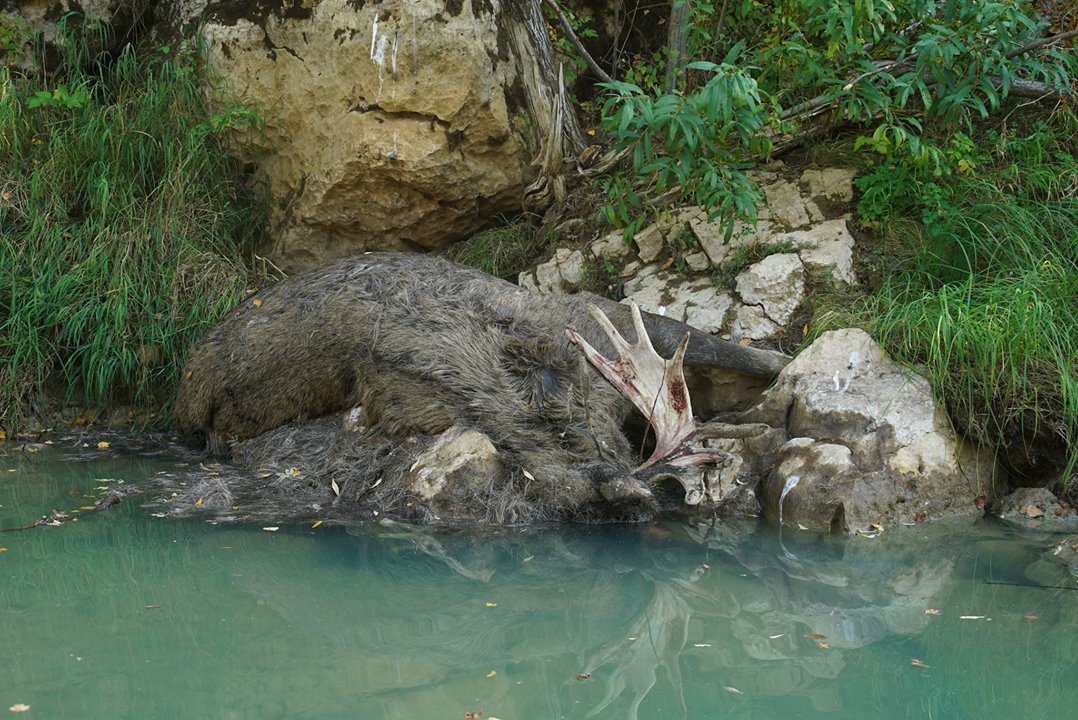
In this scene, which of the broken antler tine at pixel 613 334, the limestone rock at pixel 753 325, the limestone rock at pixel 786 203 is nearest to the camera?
the broken antler tine at pixel 613 334

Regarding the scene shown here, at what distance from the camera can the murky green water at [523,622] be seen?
3162 mm

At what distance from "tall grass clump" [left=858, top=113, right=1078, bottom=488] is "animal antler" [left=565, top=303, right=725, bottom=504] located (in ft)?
3.68

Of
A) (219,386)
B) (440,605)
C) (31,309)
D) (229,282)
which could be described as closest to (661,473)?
(440,605)

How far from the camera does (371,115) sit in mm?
6918

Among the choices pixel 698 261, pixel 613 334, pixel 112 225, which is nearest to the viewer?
pixel 613 334

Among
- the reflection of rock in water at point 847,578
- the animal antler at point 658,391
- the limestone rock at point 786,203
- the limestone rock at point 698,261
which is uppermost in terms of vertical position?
the limestone rock at point 786,203

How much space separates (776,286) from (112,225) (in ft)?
13.4

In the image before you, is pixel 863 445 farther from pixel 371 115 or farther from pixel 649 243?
pixel 371 115

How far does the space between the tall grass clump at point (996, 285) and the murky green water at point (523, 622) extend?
0.60 meters

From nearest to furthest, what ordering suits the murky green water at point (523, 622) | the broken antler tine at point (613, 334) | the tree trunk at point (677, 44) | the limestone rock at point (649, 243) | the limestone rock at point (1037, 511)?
the murky green water at point (523, 622)
the limestone rock at point (1037, 511)
the broken antler tine at point (613, 334)
the limestone rock at point (649, 243)
the tree trunk at point (677, 44)

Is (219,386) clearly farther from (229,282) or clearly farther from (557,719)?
(557,719)

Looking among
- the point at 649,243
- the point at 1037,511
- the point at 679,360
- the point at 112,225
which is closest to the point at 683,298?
the point at 649,243

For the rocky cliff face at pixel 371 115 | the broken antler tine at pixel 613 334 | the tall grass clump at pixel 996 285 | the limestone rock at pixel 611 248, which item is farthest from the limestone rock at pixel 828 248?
the rocky cliff face at pixel 371 115

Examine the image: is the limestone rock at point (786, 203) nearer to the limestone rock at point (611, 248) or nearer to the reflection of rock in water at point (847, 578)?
the limestone rock at point (611, 248)
